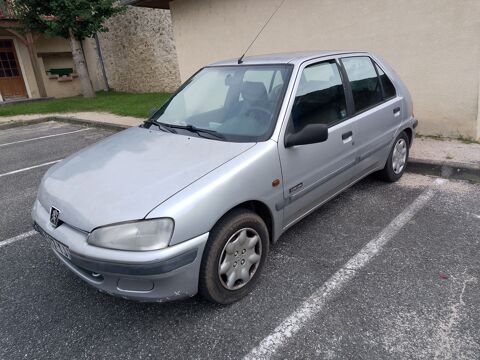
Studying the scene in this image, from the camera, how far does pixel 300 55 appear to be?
3.34 m

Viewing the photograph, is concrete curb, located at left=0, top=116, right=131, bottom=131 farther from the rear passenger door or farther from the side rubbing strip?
the side rubbing strip

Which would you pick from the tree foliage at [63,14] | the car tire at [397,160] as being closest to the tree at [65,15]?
the tree foliage at [63,14]

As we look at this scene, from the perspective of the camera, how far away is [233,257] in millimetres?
2447

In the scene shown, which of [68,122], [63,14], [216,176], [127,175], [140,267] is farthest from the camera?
[63,14]

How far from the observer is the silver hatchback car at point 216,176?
2.11 metres

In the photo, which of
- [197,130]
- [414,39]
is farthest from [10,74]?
[197,130]

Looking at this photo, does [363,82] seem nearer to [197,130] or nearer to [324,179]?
[324,179]

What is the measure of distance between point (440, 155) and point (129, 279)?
4390mm

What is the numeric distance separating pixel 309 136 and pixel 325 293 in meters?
1.12

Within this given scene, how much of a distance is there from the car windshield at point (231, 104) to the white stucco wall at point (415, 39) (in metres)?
3.47

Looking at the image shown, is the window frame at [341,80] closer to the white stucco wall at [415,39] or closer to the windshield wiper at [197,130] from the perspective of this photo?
the windshield wiper at [197,130]

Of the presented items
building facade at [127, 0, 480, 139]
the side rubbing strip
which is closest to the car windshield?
the side rubbing strip

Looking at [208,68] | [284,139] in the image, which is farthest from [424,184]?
[208,68]

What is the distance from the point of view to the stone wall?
49.1 ft
